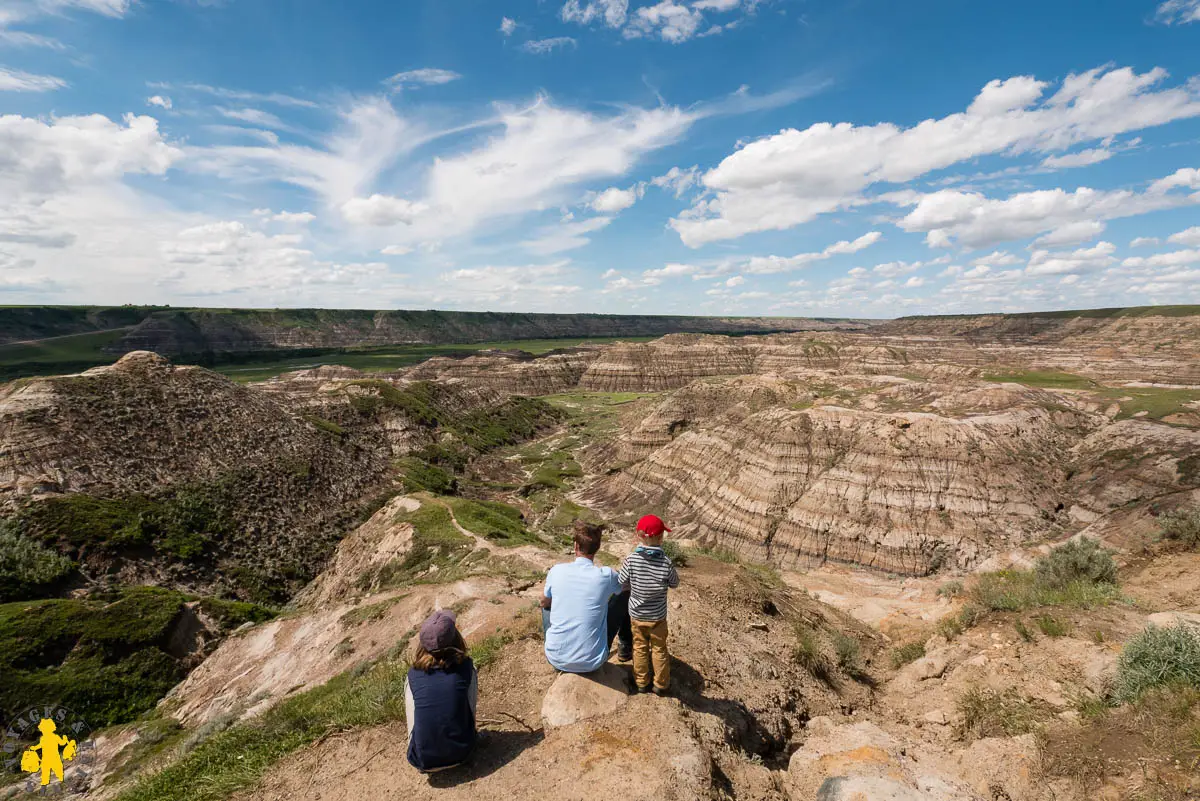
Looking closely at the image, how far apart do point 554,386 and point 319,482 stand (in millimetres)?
107009

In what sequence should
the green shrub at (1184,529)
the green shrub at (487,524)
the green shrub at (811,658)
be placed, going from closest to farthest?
the green shrub at (811,658), the green shrub at (1184,529), the green shrub at (487,524)

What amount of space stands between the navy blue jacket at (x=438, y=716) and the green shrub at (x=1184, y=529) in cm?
2149

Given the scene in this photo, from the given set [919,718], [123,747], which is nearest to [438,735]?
[919,718]

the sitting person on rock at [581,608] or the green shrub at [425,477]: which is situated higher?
the sitting person on rock at [581,608]

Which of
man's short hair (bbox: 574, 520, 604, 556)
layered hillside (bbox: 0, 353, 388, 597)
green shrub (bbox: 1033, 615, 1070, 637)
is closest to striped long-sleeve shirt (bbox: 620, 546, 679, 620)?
man's short hair (bbox: 574, 520, 604, 556)

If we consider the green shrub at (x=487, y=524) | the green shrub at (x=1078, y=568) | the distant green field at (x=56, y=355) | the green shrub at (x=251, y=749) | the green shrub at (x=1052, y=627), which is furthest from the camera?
the distant green field at (x=56, y=355)

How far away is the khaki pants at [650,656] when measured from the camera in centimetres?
798

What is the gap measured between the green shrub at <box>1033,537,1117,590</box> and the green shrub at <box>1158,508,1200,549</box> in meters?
2.62

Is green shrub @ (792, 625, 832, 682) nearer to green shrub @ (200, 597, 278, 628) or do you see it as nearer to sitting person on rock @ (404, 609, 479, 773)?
sitting person on rock @ (404, 609, 479, 773)

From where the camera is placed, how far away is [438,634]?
21.0 ft

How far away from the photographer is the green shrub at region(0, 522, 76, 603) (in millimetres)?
25109

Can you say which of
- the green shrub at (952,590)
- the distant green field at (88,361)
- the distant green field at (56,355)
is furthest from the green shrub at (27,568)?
the distant green field at (56,355)

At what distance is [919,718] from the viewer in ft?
31.4

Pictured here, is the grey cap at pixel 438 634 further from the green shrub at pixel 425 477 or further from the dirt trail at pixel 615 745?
the green shrub at pixel 425 477
